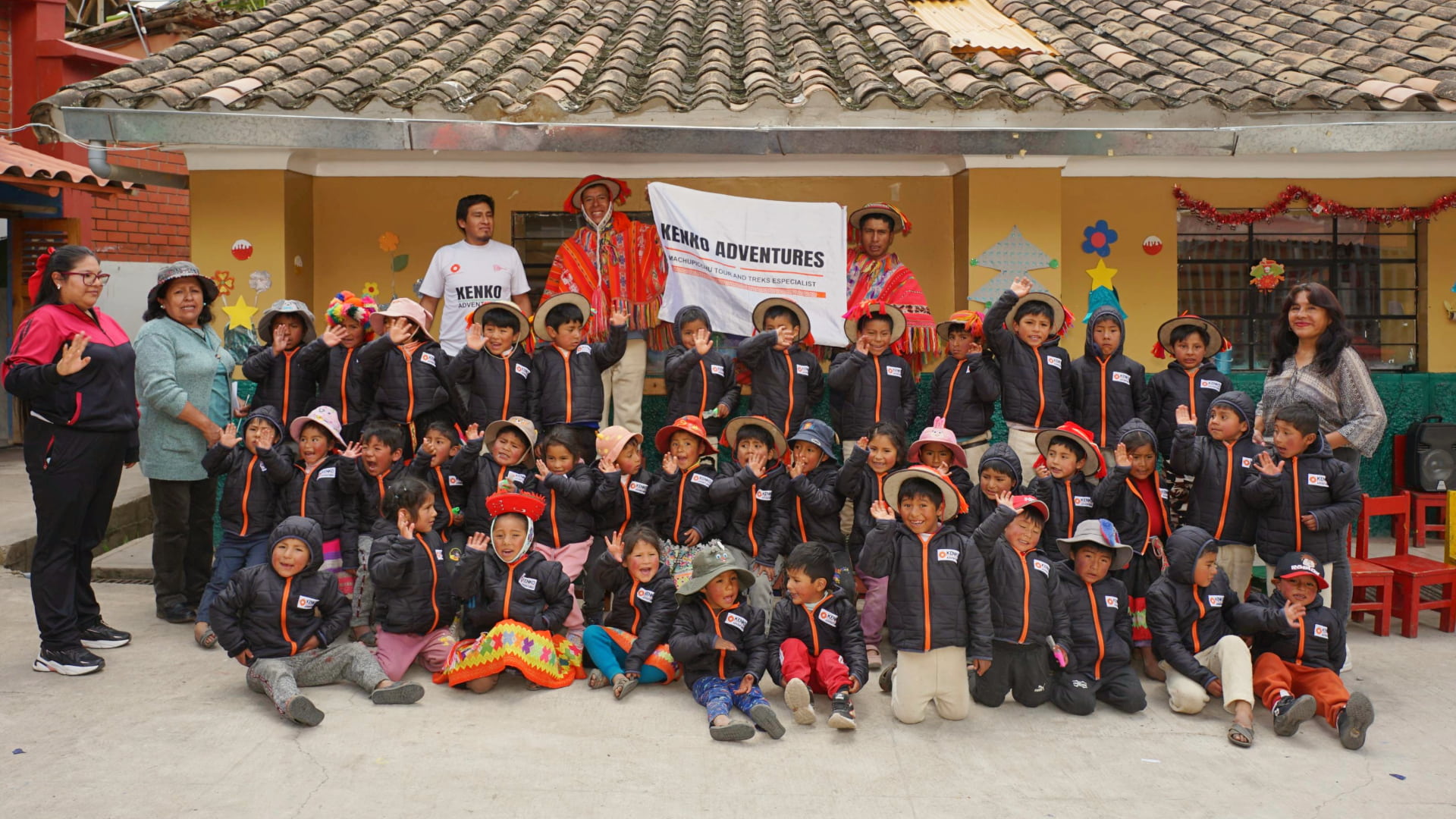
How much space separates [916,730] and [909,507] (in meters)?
0.94

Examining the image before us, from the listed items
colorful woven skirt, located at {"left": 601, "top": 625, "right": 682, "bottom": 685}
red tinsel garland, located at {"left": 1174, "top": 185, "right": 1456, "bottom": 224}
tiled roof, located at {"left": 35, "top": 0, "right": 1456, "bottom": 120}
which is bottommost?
colorful woven skirt, located at {"left": 601, "top": 625, "right": 682, "bottom": 685}

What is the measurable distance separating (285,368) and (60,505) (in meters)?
1.41

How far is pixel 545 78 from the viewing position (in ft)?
24.4

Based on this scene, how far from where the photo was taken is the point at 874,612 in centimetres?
582

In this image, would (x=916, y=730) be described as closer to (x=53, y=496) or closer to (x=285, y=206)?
(x=53, y=496)

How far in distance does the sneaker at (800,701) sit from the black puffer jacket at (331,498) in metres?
2.41

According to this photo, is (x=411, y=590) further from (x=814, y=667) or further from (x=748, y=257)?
(x=748, y=257)

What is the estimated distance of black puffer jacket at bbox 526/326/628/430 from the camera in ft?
21.1

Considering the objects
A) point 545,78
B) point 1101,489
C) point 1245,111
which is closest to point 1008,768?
point 1101,489

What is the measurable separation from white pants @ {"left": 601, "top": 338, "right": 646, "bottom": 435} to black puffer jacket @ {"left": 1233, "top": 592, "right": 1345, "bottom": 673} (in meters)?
3.45

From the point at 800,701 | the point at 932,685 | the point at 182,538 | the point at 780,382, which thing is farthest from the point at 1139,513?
the point at 182,538

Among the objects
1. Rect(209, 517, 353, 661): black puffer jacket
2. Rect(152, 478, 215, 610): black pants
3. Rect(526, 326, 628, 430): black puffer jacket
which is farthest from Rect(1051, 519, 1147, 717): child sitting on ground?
Rect(152, 478, 215, 610): black pants

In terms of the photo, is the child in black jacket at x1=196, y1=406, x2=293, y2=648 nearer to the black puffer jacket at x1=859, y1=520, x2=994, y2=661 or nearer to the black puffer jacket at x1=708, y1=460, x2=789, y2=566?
the black puffer jacket at x1=708, y1=460, x2=789, y2=566

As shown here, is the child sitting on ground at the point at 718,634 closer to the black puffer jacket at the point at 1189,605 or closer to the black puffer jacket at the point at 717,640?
the black puffer jacket at the point at 717,640
